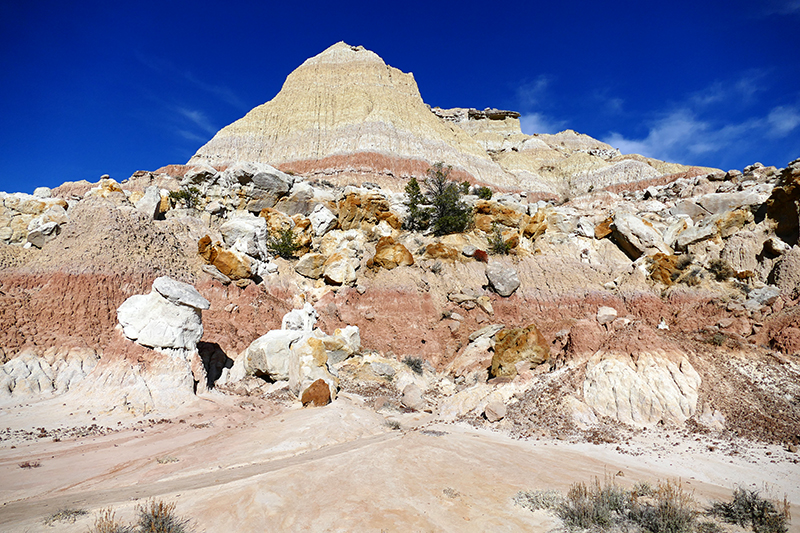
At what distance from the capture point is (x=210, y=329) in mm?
16734

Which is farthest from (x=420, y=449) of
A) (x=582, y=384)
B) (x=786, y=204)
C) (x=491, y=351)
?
(x=786, y=204)

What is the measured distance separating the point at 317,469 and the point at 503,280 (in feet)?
52.9

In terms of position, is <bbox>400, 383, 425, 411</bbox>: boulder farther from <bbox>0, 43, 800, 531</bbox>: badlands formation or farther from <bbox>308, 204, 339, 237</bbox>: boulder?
<bbox>308, 204, 339, 237</bbox>: boulder

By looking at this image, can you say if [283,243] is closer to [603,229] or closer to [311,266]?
[311,266]

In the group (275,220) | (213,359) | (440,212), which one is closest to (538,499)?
(213,359)

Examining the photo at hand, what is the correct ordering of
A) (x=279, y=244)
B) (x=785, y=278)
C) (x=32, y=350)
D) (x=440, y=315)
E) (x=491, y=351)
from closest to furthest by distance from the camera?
(x=32, y=350), (x=785, y=278), (x=491, y=351), (x=440, y=315), (x=279, y=244)

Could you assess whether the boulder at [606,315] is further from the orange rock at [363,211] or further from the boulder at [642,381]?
the orange rock at [363,211]

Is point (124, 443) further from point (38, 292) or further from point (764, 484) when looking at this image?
point (764, 484)

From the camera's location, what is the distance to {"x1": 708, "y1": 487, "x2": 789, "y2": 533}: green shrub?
523cm

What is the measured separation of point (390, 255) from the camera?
23.0 metres

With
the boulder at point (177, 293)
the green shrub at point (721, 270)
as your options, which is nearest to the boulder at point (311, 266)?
the boulder at point (177, 293)

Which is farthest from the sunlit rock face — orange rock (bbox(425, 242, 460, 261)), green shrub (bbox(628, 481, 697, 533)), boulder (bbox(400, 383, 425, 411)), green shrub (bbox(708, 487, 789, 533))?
green shrub (bbox(708, 487, 789, 533))

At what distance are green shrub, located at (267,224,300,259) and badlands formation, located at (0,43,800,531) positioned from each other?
212 mm

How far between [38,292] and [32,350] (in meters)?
2.66
